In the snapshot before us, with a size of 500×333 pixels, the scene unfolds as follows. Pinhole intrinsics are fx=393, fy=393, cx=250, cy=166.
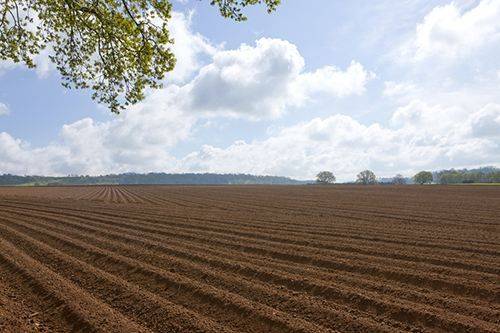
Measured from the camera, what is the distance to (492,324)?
6.20 metres

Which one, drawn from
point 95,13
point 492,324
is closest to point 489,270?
point 492,324

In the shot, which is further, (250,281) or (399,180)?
(399,180)

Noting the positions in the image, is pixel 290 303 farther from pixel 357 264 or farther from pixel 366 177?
pixel 366 177

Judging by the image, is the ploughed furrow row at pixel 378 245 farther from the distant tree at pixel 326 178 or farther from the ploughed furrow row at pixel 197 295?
the distant tree at pixel 326 178

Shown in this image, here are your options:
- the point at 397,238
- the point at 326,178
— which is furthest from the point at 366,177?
the point at 397,238

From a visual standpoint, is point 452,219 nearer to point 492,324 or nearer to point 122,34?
point 492,324

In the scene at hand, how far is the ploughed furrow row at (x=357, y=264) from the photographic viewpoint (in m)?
8.22

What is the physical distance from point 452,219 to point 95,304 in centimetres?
1856

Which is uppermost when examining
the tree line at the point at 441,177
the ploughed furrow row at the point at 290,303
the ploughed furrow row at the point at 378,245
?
the tree line at the point at 441,177

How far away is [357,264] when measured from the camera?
1000 centimetres

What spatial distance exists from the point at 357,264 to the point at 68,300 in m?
6.68

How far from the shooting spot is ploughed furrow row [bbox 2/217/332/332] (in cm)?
630

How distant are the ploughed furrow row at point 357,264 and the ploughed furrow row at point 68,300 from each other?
531 centimetres

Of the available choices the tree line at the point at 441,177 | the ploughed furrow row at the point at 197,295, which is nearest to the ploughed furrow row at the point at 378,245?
the ploughed furrow row at the point at 197,295
